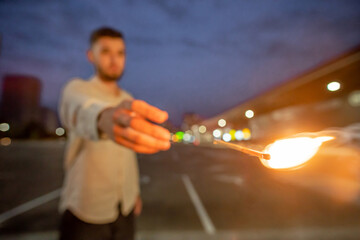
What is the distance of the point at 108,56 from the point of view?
→ 2.14 m

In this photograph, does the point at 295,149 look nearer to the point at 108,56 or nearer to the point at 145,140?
the point at 145,140

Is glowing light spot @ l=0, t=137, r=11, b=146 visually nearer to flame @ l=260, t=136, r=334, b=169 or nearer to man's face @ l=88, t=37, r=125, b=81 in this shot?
man's face @ l=88, t=37, r=125, b=81

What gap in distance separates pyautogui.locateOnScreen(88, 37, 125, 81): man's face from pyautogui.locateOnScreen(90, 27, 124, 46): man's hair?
1.9 inches

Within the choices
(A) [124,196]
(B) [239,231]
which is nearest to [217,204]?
(B) [239,231]

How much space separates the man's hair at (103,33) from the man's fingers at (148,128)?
5.00 ft

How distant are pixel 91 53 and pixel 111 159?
1138 mm

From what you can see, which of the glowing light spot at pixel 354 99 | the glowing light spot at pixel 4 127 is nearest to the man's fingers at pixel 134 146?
the glowing light spot at pixel 354 99

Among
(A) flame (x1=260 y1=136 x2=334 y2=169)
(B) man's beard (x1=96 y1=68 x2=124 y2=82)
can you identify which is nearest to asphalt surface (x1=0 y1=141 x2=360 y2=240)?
(A) flame (x1=260 y1=136 x2=334 y2=169)

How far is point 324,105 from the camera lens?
58.9ft

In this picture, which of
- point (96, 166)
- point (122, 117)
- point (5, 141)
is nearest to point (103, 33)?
point (96, 166)

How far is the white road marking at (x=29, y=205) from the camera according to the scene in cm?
736

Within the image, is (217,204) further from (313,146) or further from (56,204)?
(313,146)

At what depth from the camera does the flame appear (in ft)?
3.56

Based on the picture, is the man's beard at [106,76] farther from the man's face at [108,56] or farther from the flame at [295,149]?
the flame at [295,149]
